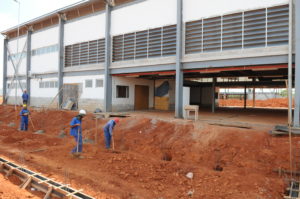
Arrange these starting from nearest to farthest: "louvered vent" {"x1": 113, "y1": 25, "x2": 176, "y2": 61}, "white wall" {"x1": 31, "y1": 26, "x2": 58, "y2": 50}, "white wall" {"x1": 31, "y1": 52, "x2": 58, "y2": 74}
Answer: "louvered vent" {"x1": 113, "y1": 25, "x2": 176, "y2": 61}
"white wall" {"x1": 31, "y1": 52, "x2": 58, "y2": 74}
"white wall" {"x1": 31, "y1": 26, "x2": 58, "y2": 50}

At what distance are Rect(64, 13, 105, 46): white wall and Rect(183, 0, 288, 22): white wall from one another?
23.1 feet

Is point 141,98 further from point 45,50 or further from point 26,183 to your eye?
point 26,183

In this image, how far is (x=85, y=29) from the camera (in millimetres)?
17547

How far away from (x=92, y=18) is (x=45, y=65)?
303 inches

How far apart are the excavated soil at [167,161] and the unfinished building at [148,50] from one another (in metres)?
2.60

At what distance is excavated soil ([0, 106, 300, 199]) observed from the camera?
5645 millimetres

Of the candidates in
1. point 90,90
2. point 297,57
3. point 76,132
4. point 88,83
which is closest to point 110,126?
point 76,132

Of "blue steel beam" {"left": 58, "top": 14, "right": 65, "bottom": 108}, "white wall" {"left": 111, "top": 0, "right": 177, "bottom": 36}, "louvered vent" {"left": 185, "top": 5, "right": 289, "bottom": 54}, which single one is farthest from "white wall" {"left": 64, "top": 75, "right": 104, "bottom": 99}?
"louvered vent" {"left": 185, "top": 5, "right": 289, "bottom": 54}

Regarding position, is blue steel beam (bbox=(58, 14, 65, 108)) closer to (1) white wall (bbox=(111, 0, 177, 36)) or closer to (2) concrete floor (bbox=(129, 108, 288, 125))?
(1) white wall (bbox=(111, 0, 177, 36))

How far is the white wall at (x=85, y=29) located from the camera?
16547 millimetres

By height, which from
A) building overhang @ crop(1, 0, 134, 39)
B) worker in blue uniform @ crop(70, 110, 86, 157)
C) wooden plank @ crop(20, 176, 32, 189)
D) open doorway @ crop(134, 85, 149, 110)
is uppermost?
building overhang @ crop(1, 0, 134, 39)

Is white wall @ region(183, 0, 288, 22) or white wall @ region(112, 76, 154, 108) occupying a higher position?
white wall @ region(183, 0, 288, 22)

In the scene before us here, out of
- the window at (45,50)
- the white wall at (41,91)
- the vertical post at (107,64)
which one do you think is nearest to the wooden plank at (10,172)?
the vertical post at (107,64)

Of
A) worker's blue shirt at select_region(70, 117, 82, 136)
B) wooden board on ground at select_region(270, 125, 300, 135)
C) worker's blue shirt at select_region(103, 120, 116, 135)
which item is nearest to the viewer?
worker's blue shirt at select_region(70, 117, 82, 136)
